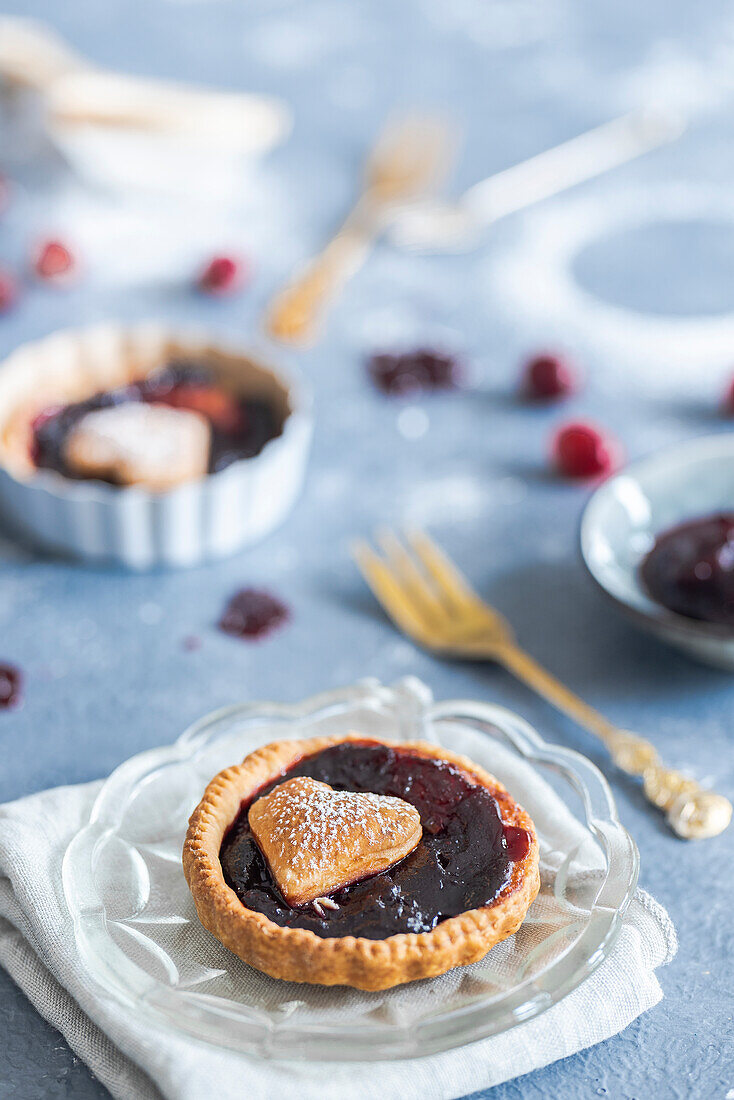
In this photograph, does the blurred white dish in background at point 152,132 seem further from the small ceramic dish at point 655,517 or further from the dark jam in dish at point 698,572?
the dark jam in dish at point 698,572

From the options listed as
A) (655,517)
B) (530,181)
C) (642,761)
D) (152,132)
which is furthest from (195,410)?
(530,181)

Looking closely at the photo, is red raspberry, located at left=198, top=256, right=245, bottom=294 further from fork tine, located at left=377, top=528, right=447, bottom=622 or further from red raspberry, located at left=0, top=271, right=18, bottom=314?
fork tine, located at left=377, top=528, right=447, bottom=622

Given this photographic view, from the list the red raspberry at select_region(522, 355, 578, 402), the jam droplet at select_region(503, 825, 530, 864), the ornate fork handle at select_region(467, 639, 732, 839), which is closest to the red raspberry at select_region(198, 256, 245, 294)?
the red raspberry at select_region(522, 355, 578, 402)

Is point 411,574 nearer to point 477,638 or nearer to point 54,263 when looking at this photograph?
point 477,638

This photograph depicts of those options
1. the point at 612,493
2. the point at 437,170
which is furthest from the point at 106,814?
the point at 437,170

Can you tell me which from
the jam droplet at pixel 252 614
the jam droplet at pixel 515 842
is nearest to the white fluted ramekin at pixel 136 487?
the jam droplet at pixel 252 614

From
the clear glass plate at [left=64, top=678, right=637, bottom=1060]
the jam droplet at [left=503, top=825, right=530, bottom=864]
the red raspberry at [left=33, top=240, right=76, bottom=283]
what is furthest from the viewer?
the red raspberry at [left=33, top=240, right=76, bottom=283]

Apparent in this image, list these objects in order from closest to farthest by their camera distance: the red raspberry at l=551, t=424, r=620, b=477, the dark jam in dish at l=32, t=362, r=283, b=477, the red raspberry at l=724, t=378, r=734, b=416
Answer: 1. the dark jam in dish at l=32, t=362, r=283, b=477
2. the red raspberry at l=551, t=424, r=620, b=477
3. the red raspberry at l=724, t=378, r=734, b=416
